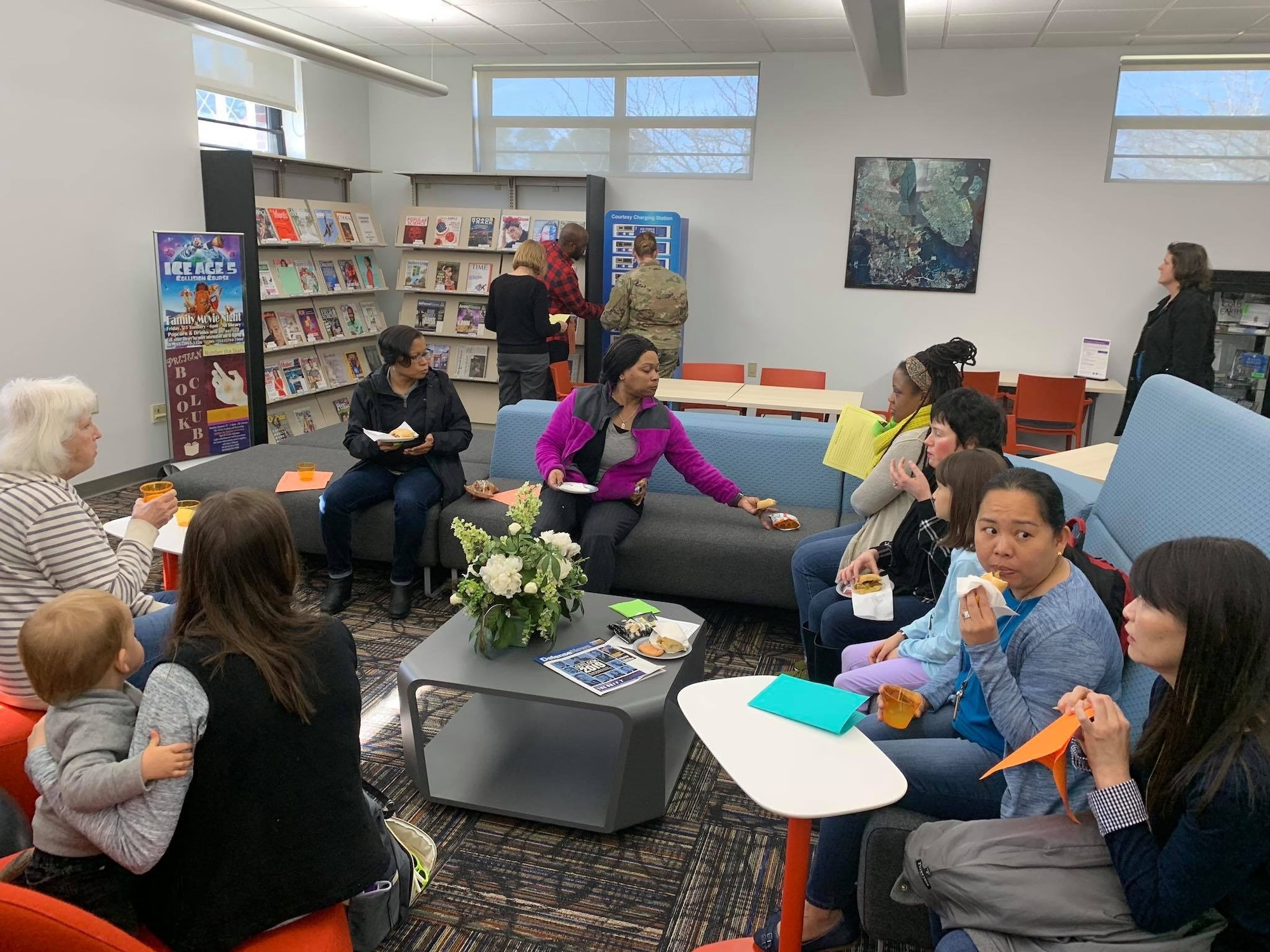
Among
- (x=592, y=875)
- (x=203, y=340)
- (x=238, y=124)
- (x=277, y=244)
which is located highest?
(x=238, y=124)

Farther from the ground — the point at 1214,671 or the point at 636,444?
the point at 1214,671

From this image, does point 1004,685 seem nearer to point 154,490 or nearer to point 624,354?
point 624,354

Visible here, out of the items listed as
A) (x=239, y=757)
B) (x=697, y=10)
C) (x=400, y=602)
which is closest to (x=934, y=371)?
(x=400, y=602)

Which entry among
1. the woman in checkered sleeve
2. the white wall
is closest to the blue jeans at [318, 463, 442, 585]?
the woman in checkered sleeve

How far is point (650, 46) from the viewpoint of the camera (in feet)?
23.8

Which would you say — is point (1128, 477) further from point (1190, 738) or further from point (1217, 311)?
point (1217, 311)

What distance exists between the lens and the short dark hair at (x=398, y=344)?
409 cm

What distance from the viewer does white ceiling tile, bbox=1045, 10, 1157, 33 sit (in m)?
5.82

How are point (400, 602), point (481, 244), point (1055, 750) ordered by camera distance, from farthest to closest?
1. point (481, 244)
2. point (400, 602)
3. point (1055, 750)

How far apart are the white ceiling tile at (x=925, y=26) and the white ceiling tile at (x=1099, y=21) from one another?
72 cm

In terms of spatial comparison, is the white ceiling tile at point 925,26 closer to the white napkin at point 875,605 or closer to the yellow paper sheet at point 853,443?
the yellow paper sheet at point 853,443

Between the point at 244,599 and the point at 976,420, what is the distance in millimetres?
2240

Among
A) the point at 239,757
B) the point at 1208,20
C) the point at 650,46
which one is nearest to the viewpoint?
the point at 239,757

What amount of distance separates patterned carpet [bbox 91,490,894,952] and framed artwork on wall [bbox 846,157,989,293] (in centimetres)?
546
